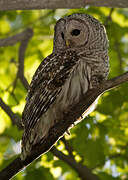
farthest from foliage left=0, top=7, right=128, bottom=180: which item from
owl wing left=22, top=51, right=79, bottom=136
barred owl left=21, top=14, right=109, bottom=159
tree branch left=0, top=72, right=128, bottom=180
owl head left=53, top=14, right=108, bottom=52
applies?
tree branch left=0, top=72, right=128, bottom=180

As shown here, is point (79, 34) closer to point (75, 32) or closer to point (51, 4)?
point (75, 32)

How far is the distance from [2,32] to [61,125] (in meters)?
5.03

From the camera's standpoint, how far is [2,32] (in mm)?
7777

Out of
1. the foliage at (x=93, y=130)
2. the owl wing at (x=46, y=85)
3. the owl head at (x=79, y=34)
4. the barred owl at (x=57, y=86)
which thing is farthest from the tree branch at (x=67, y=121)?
the owl head at (x=79, y=34)

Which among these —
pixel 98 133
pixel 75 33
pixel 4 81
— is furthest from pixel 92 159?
pixel 4 81

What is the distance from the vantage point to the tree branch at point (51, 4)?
3.54 m

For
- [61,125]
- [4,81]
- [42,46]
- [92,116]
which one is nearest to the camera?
[61,125]

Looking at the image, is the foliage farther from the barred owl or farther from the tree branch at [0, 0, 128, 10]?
the tree branch at [0, 0, 128, 10]

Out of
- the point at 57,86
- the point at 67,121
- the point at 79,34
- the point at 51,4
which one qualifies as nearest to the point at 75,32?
A: the point at 79,34

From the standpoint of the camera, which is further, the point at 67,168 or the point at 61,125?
the point at 67,168

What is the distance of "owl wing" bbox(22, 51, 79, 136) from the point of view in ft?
11.7

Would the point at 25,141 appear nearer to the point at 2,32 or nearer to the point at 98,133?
the point at 98,133

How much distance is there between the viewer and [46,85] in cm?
371

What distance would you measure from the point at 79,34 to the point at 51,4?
841 mm
